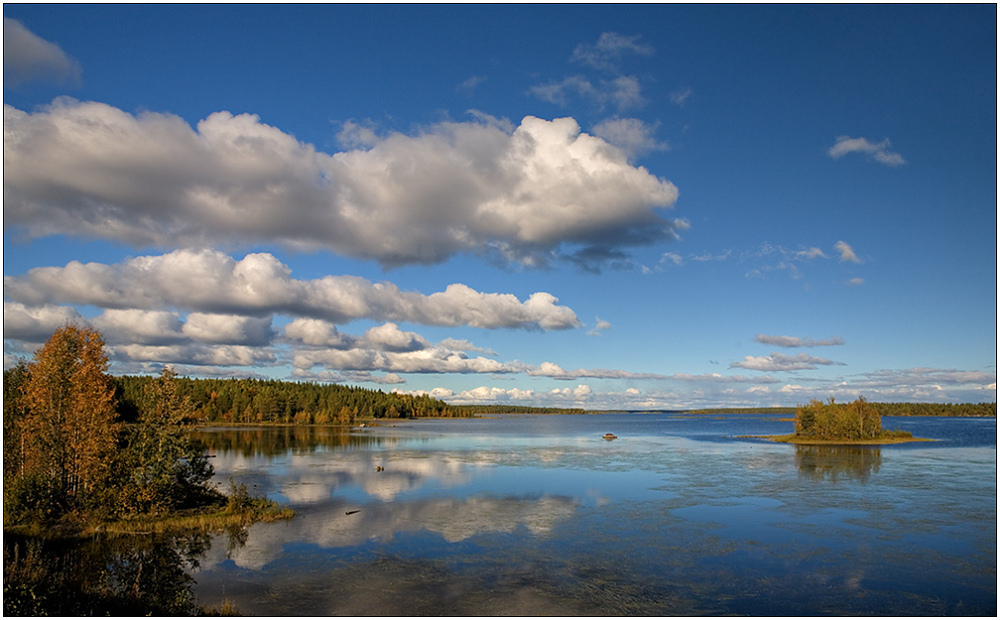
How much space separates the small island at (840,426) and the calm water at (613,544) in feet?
142

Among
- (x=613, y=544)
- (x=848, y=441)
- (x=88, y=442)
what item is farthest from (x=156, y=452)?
(x=848, y=441)

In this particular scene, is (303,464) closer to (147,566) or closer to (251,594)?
(147,566)

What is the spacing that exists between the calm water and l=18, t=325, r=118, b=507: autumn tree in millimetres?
11249

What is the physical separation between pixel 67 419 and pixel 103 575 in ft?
49.0

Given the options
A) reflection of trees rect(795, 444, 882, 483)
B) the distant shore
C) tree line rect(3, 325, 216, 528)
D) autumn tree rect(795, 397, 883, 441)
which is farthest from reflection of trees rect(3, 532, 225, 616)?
autumn tree rect(795, 397, 883, 441)

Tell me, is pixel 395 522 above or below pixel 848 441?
above

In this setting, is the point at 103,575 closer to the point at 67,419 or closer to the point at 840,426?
the point at 67,419

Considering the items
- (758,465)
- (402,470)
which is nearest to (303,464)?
(402,470)

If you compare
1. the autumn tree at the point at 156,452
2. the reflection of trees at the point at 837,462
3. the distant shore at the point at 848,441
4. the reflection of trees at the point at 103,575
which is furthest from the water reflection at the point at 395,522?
the distant shore at the point at 848,441

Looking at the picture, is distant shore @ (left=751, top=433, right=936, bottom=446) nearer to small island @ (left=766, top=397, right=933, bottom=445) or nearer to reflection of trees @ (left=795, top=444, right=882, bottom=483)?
small island @ (left=766, top=397, right=933, bottom=445)

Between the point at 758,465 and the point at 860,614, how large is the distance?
181 ft

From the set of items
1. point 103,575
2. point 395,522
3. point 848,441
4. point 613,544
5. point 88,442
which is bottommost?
point 848,441

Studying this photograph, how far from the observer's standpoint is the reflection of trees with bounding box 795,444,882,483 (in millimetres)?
65250

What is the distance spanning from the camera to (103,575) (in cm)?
2786
